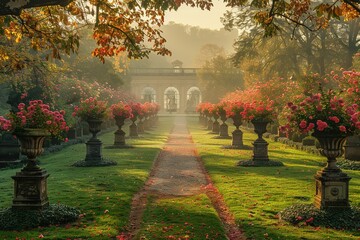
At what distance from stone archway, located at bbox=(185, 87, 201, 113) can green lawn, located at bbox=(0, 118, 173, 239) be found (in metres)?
53.1

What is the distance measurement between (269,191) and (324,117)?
2.98 m

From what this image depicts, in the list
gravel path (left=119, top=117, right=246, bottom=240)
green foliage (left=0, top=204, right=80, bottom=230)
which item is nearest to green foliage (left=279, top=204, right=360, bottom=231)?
gravel path (left=119, top=117, right=246, bottom=240)

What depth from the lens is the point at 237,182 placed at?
12.0m

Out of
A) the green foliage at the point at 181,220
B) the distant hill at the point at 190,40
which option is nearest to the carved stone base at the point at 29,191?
the green foliage at the point at 181,220

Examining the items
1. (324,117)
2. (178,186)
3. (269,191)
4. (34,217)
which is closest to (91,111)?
(178,186)

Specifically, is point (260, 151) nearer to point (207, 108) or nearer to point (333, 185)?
point (333, 185)

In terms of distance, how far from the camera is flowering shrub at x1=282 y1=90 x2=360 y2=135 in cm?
797

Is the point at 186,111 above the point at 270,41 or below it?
below

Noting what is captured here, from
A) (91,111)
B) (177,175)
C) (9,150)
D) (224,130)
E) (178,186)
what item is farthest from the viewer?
(224,130)

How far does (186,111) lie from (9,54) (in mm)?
60561

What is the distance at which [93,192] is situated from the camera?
10.4 m

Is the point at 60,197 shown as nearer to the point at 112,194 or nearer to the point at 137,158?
the point at 112,194

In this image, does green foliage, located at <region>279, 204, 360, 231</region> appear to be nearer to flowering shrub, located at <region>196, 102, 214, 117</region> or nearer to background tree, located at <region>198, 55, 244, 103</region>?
flowering shrub, located at <region>196, 102, 214, 117</region>

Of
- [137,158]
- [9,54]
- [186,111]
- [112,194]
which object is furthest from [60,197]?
[186,111]
